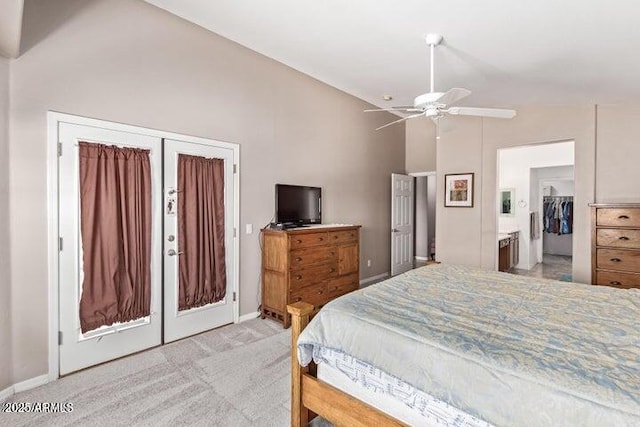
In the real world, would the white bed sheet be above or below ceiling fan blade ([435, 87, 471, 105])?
below

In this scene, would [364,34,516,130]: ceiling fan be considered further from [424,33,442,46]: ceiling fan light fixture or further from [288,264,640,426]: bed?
[288,264,640,426]: bed

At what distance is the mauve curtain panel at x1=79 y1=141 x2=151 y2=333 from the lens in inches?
104

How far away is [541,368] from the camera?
125 cm

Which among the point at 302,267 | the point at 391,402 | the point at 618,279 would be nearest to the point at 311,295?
Answer: the point at 302,267

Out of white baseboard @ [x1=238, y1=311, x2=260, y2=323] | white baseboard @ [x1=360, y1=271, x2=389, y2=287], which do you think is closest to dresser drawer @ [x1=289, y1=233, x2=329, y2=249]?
white baseboard @ [x1=238, y1=311, x2=260, y2=323]

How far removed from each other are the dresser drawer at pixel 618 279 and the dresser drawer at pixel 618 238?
1.02 ft

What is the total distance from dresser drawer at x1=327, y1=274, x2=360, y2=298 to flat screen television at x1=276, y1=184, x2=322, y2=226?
917mm

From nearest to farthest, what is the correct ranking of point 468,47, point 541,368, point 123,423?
1. point 541,368
2. point 123,423
3. point 468,47

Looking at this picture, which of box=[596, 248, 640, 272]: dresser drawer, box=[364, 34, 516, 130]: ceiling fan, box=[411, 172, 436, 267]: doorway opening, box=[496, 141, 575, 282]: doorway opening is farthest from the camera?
box=[411, 172, 436, 267]: doorway opening

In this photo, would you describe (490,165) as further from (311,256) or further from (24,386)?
(24,386)

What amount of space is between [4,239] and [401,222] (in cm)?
573

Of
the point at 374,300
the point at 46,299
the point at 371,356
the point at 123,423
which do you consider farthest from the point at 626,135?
the point at 46,299

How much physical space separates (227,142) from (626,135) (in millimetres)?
4780

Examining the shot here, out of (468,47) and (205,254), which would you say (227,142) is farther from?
(468,47)
